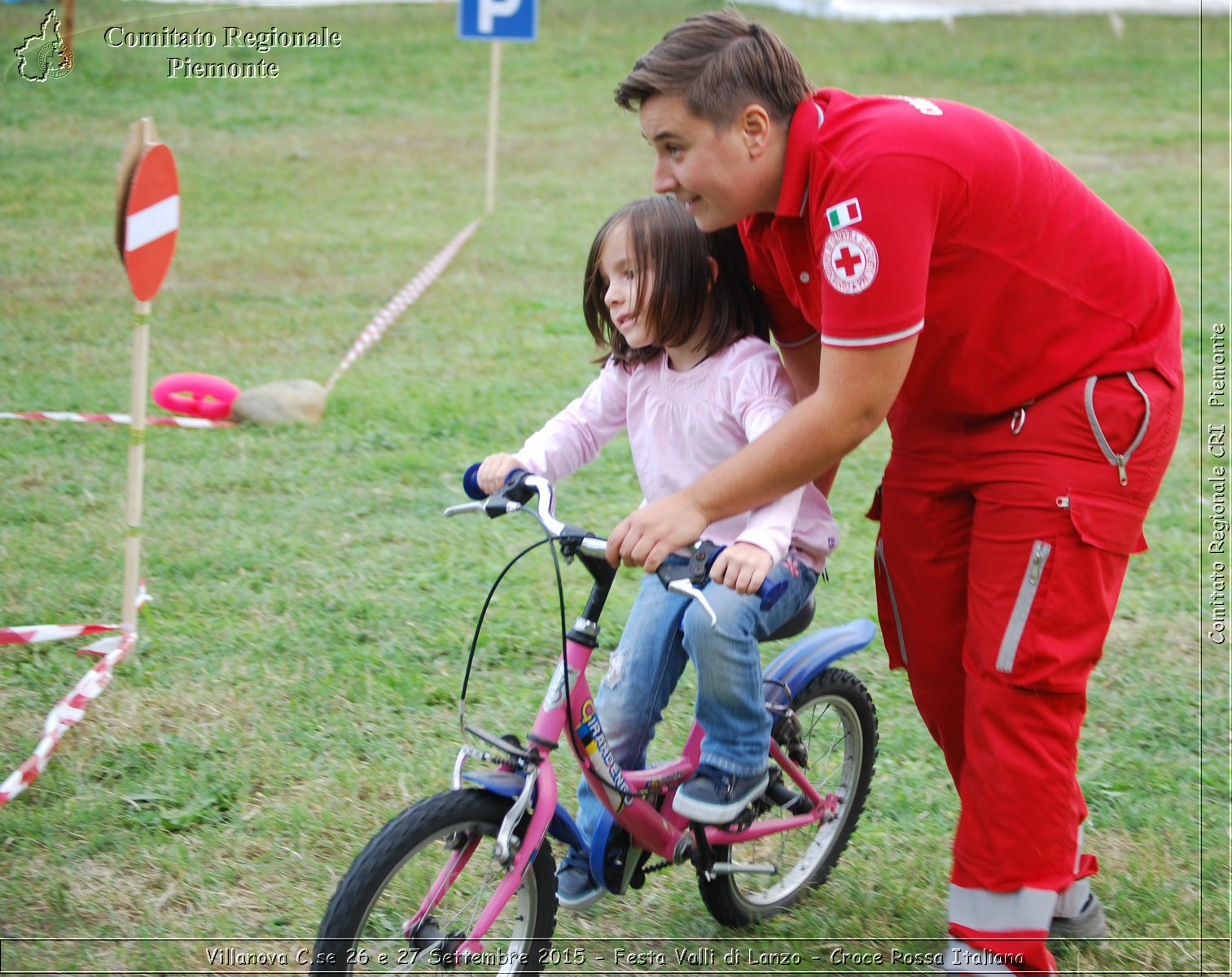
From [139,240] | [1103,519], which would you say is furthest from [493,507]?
[139,240]

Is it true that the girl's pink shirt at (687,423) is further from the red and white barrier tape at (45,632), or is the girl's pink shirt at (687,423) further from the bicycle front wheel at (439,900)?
the red and white barrier tape at (45,632)

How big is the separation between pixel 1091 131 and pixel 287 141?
1012 cm

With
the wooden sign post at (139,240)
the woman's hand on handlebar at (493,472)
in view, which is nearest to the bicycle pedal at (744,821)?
the woman's hand on handlebar at (493,472)

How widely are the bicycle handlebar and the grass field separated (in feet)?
3.10

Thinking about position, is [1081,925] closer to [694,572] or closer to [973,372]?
[973,372]

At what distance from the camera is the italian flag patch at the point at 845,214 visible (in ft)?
7.26

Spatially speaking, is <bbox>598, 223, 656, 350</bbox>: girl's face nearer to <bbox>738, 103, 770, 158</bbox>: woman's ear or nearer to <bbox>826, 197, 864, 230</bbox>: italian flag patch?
<bbox>738, 103, 770, 158</bbox>: woman's ear

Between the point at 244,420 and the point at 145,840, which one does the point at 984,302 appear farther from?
the point at 244,420

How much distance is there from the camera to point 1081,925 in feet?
10.2

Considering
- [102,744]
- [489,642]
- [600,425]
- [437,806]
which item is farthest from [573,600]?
[437,806]

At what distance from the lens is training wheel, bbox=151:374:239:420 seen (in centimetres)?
686

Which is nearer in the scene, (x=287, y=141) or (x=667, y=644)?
(x=667, y=644)

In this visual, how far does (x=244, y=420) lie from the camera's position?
268 inches

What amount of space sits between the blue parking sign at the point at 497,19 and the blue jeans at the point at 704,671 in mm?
9648
